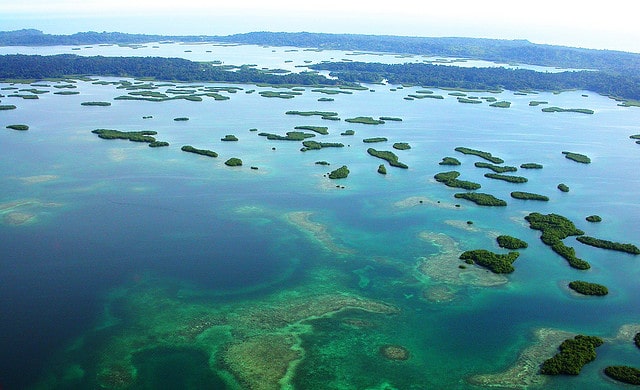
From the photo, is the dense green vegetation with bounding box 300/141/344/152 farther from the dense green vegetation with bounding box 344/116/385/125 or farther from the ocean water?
the dense green vegetation with bounding box 344/116/385/125

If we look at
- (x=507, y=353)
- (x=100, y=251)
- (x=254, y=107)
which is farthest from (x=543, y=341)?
(x=254, y=107)

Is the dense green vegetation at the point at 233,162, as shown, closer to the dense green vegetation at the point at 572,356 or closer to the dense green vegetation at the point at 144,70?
the dense green vegetation at the point at 572,356

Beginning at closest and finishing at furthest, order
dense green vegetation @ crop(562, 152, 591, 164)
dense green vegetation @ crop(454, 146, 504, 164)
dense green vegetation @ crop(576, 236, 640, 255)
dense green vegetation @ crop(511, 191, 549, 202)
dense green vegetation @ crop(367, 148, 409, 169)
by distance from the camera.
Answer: dense green vegetation @ crop(576, 236, 640, 255)
dense green vegetation @ crop(511, 191, 549, 202)
dense green vegetation @ crop(367, 148, 409, 169)
dense green vegetation @ crop(454, 146, 504, 164)
dense green vegetation @ crop(562, 152, 591, 164)

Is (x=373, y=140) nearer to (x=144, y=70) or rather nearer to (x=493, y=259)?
(x=493, y=259)

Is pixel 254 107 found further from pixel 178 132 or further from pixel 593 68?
pixel 593 68

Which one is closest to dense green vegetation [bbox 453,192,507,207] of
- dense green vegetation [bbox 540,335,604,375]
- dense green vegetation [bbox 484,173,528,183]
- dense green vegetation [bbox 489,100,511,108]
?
dense green vegetation [bbox 484,173,528,183]

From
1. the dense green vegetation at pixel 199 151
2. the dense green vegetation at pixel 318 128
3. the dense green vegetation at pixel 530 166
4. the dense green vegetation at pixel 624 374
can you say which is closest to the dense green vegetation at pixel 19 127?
the dense green vegetation at pixel 199 151
